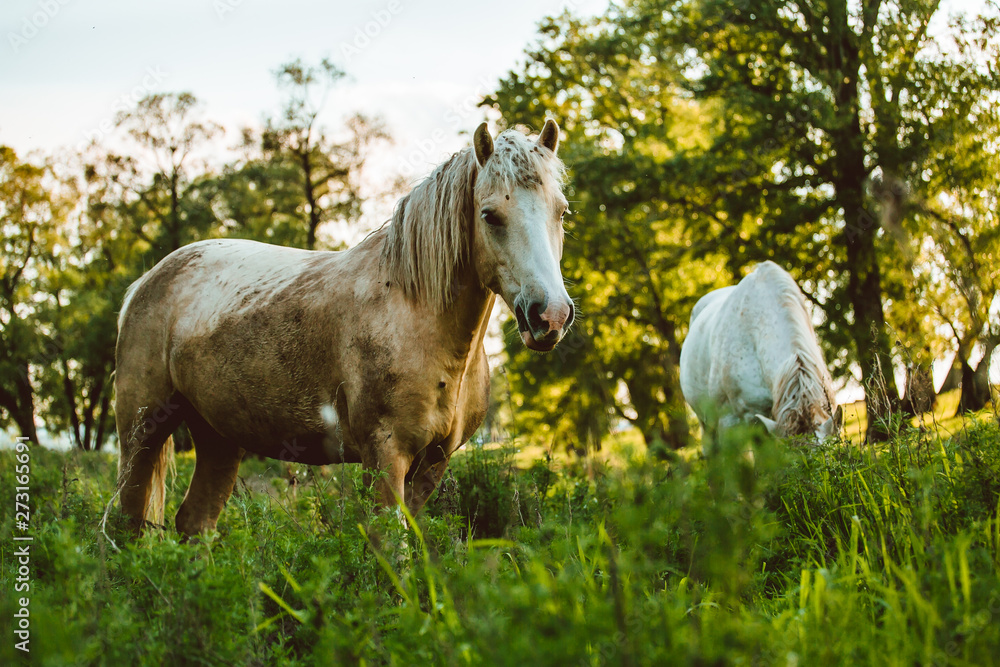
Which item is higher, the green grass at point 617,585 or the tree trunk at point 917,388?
the tree trunk at point 917,388

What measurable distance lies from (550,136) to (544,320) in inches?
50.7

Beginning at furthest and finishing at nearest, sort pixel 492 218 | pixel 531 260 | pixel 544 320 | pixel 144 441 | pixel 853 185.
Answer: pixel 853 185, pixel 144 441, pixel 492 218, pixel 531 260, pixel 544 320

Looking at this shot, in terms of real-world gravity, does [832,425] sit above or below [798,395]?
below

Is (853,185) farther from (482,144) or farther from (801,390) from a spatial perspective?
(482,144)

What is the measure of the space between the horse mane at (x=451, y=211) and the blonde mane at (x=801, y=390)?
2460mm

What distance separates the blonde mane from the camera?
14.0 feet

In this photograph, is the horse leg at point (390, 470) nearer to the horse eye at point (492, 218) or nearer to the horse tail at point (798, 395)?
the horse eye at point (492, 218)

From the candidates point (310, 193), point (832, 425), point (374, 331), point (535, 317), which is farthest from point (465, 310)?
point (310, 193)

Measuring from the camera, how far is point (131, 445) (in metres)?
3.51

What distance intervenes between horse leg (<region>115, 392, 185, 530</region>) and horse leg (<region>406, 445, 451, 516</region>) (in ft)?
5.01

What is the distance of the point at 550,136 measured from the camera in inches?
131

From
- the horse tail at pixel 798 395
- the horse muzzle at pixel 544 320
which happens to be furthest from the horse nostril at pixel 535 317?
the horse tail at pixel 798 395

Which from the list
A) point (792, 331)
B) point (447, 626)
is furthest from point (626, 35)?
point (447, 626)

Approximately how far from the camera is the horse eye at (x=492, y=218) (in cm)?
281
